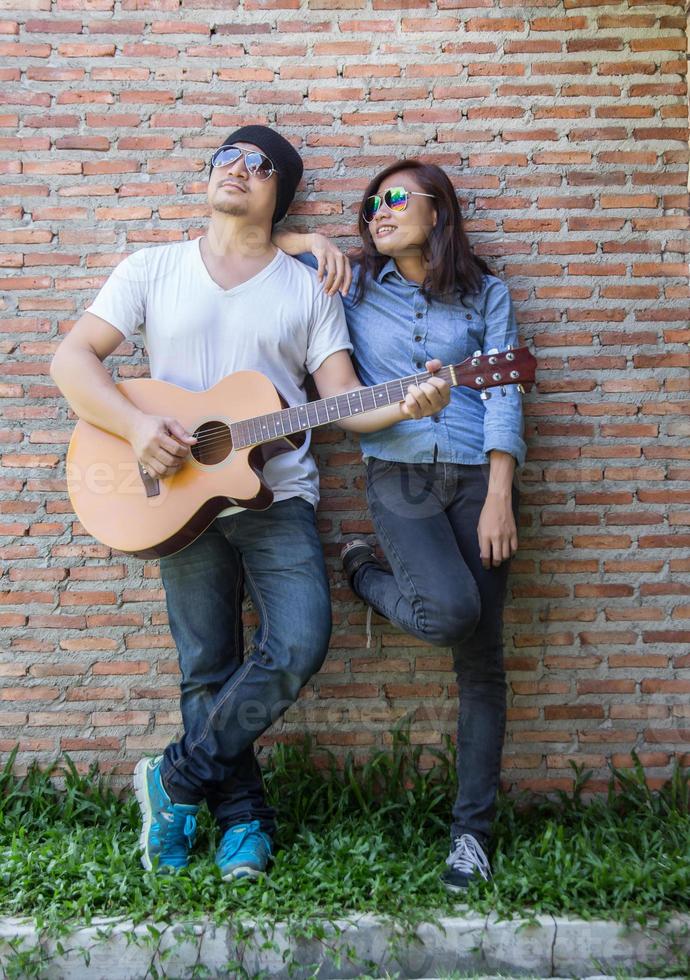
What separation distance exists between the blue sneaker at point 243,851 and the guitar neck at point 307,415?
4.32ft

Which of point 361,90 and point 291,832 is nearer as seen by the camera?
point 291,832

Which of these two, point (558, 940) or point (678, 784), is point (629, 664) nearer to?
point (678, 784)

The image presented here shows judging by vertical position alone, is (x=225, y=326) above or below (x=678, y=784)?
above

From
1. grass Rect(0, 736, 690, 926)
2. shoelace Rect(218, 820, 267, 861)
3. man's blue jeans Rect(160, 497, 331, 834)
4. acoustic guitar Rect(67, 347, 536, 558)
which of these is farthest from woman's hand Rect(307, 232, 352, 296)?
shoelace Rect(218, 820, 267, 861)

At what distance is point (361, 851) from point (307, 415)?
150 centimetres

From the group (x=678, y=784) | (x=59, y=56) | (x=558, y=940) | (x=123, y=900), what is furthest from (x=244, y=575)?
(x=59, y=56)

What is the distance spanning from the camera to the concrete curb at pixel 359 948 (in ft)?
8.34

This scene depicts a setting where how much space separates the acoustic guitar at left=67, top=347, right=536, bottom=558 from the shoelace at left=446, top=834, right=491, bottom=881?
1.32 meters

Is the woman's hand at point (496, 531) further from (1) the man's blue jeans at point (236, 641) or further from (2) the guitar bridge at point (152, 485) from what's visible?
(2) the guitar bridge at point (152, 485)

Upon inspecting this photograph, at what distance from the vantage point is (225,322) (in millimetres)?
3002

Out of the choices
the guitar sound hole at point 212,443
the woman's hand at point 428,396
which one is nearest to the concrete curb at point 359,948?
the guitar sound hole at point 212,443

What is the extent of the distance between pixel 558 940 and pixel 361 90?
3.15m

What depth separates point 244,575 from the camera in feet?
10.4

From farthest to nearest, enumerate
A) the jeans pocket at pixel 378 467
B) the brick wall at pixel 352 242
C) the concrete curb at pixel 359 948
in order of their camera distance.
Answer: the brick wall at pixel 352 242 < the jeans pocket at pixel 378 467 < the concrete curb at pixel 359 948
